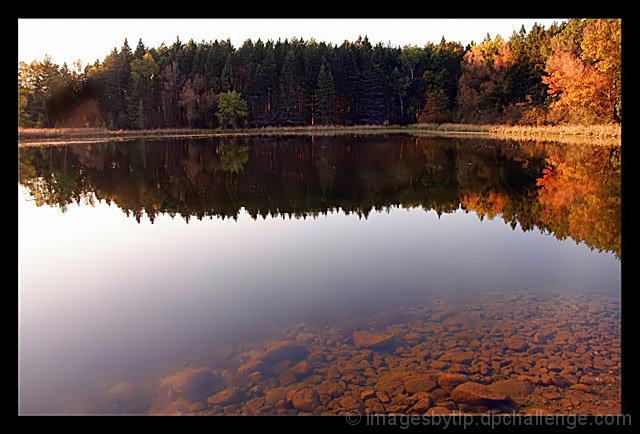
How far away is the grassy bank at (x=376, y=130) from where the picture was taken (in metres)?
34.0

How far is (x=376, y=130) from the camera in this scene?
2768 inches

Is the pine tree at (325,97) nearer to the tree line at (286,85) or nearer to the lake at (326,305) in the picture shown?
the tree line at (286,85)

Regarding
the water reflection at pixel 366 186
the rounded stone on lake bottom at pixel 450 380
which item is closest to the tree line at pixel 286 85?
the water reflection at pixel 366 186

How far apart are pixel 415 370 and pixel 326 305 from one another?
2018 mm

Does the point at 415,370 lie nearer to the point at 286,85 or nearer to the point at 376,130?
the point at 376,130

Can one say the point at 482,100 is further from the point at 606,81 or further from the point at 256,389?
the point at 256,389

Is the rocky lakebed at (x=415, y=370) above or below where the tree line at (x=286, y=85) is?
below

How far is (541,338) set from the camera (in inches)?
213

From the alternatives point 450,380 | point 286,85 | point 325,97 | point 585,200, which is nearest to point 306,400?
point 450,380

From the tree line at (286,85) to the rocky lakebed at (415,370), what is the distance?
52.9 meters

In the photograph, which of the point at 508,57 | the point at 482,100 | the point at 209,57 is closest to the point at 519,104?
the point at 482,100

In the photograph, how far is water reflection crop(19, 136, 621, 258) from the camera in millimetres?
12195

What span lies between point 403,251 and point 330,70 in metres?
69.7

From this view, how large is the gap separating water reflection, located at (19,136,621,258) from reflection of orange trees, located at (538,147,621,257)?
0.02 metres
